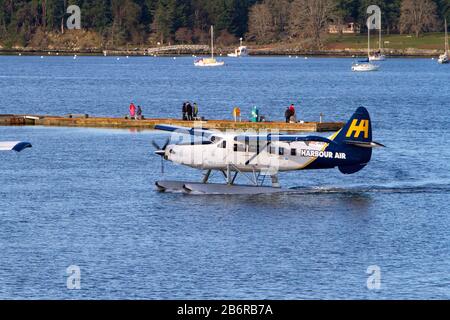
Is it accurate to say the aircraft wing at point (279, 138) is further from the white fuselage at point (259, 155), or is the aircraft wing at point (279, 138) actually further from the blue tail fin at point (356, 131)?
the blue tail fin at point (356, 131)

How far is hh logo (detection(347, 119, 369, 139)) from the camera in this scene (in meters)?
51.9

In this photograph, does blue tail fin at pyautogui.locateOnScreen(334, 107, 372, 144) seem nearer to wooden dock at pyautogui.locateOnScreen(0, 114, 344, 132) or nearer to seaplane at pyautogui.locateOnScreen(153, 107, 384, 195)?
seaplane at pyautogui.locateOnScreen(153, 107, 384, 195)

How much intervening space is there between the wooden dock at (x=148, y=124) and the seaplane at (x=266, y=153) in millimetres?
22430

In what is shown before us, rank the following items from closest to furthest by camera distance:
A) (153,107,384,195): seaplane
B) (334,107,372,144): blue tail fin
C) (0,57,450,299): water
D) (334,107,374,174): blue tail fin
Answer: (0,57,450,299): water, (153,107,384,195): seaplane, (334,107,374,174): blue tail fin, (334,107,372,144): blue tail fin

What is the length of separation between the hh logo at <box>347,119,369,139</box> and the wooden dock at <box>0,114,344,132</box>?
21.9 m

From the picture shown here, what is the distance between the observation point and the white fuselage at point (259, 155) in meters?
50.3

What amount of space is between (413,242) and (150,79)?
14201cm

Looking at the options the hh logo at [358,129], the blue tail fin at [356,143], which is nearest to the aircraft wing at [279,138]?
the blue tail fin at [356,143]

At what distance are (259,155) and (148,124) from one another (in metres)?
30.4

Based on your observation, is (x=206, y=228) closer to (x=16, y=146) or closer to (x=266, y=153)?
(x=266, y=153)

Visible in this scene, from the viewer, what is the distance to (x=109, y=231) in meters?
45.1

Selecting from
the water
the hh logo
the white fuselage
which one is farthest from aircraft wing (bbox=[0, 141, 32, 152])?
the hh logo
